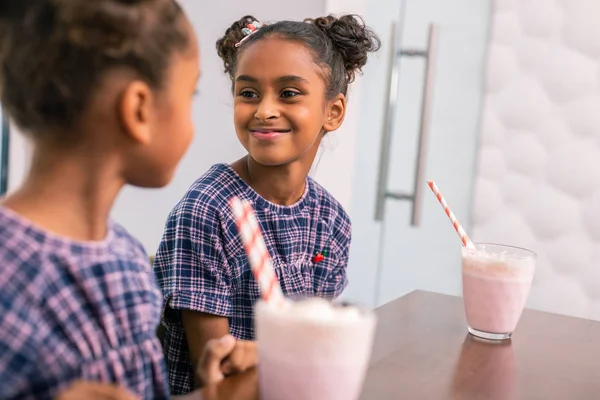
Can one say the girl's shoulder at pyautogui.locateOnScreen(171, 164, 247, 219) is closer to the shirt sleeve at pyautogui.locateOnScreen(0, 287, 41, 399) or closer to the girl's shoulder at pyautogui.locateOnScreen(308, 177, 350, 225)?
the girl's shoulder at pyautogui.locateOnScreen(308, 177, 350, 225)

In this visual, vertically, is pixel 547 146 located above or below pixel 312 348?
above

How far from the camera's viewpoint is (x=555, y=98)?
8.52 ft

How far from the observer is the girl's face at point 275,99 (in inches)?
51.5

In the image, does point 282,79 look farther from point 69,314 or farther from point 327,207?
point 69,314

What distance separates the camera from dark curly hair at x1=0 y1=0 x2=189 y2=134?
655mm

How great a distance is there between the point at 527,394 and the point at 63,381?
53 centimetres

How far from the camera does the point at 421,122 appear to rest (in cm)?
243

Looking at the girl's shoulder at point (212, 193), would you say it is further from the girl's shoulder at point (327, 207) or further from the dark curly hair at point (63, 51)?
the dark curly hair at point (63, 51)

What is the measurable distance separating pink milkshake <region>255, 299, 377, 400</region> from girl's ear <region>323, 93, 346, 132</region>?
0.80 meters

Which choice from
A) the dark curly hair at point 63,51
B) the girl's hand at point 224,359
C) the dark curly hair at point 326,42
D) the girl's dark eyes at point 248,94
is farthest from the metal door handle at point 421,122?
the dark curly hair at point 63,51

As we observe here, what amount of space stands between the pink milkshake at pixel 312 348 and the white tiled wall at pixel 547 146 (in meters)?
2.07

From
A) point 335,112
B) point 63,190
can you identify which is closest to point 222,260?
point 335,112

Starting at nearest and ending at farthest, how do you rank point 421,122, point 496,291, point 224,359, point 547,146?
point 224,359 → point 496,291 → point 421,122 → point 547,146

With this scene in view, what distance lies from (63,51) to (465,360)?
65cm
